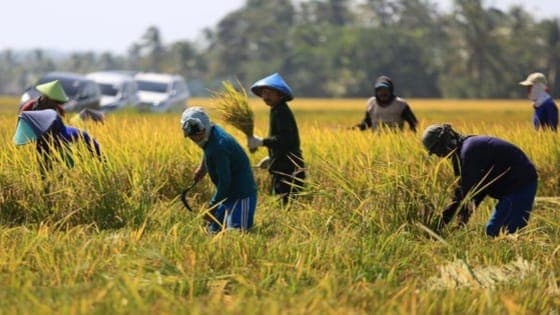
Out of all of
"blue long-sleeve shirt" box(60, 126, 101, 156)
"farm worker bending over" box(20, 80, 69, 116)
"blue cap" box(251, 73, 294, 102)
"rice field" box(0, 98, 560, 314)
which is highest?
"blue cap" box(251, 73, 294, 102)

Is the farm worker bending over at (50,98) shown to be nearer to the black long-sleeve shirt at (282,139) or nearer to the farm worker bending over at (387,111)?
the black long-sleeve shirt at (282,139)

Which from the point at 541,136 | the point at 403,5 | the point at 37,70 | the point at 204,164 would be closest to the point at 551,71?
the point at 403,5

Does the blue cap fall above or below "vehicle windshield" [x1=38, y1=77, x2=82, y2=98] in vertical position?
above

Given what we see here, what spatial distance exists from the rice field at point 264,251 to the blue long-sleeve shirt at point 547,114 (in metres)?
2.34

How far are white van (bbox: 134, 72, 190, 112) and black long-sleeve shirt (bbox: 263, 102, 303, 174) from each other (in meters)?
14.3

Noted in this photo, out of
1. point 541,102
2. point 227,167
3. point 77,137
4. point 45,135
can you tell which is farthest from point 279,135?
point 541,102

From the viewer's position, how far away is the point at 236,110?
22.8ft

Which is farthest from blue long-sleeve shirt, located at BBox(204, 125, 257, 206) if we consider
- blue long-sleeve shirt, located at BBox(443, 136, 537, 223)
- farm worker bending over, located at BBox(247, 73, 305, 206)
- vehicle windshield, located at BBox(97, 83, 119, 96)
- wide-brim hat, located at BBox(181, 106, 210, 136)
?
vehicle windshield, located at BBox(97, 83, 119, 96)

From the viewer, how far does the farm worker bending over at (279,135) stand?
6.49 m

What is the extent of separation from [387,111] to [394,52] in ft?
176

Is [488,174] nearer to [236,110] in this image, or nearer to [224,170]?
[224,170]

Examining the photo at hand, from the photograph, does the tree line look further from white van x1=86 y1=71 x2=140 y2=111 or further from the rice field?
the rice field

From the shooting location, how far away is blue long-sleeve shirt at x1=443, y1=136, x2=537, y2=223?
5211 millimetres

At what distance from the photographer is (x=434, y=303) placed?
12.0ft
